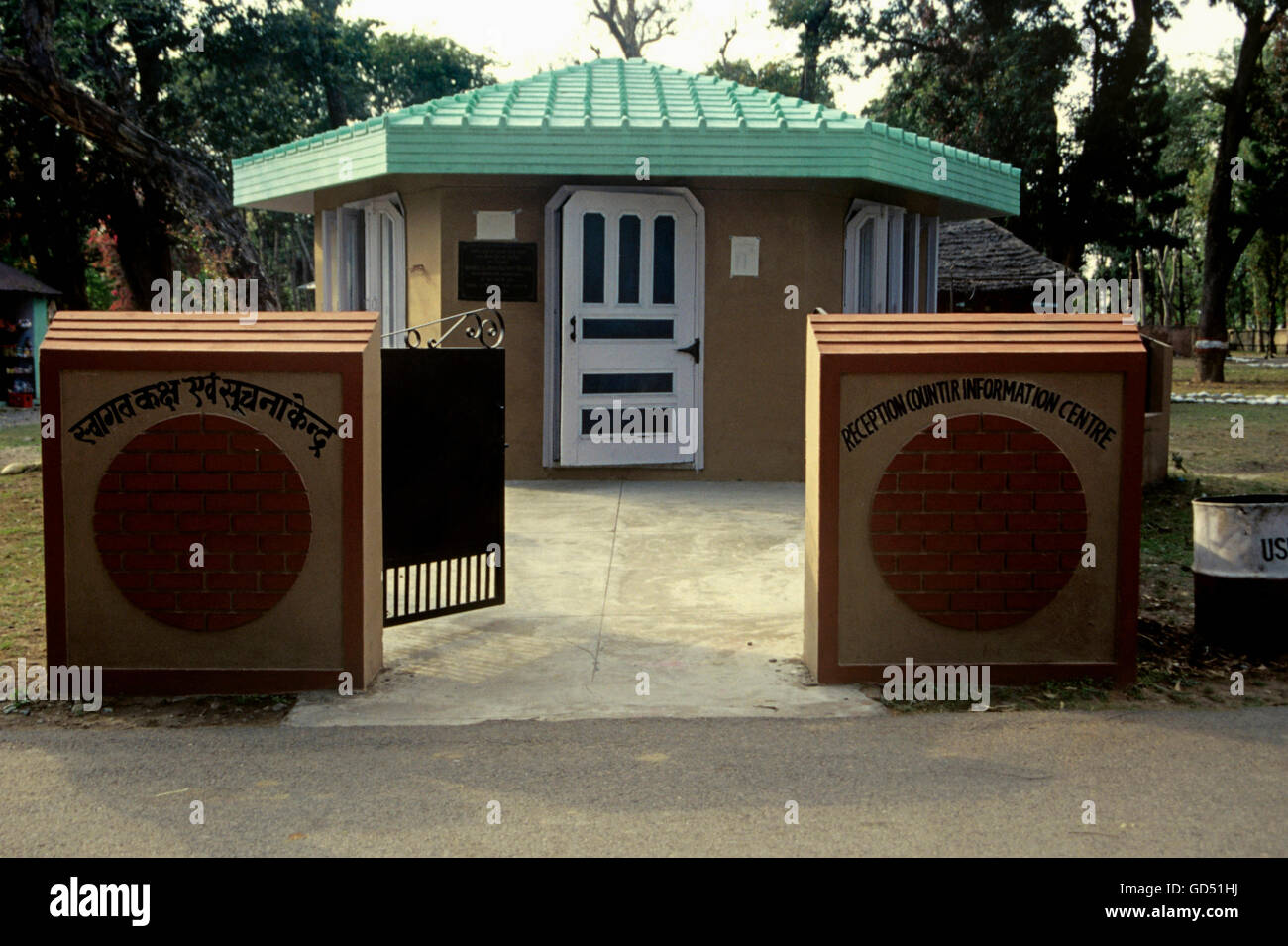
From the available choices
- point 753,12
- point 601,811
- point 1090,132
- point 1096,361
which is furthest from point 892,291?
point 753,12

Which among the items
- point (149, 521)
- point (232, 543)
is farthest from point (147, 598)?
point (232, 543)

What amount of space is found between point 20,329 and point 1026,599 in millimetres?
27559

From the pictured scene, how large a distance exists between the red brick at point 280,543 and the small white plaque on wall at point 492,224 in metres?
6.47

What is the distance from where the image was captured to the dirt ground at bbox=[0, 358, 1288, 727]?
17.9 feet

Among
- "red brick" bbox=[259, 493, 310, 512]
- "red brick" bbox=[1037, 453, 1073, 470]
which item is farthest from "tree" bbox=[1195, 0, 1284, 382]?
"red brick" bbox=[259, 493, 310, 512]

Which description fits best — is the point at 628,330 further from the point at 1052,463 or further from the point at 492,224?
the point at 1052,463

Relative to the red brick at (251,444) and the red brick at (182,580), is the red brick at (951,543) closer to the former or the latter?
the red brick at (251,444)

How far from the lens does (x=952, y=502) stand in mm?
5730

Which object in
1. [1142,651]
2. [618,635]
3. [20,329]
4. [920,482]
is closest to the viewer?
[920,482]

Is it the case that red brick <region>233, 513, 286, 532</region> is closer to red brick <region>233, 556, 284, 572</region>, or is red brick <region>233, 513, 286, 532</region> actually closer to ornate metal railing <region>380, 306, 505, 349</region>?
red brick <region>233, 556, 284, 572</region>

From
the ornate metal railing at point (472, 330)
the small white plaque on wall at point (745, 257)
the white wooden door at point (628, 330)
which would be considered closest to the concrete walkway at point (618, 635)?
the ornate metal railing at point (472, 330)

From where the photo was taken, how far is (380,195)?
41.0 ft

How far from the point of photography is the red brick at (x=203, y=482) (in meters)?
5.58

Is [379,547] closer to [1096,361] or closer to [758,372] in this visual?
[1096,361]
